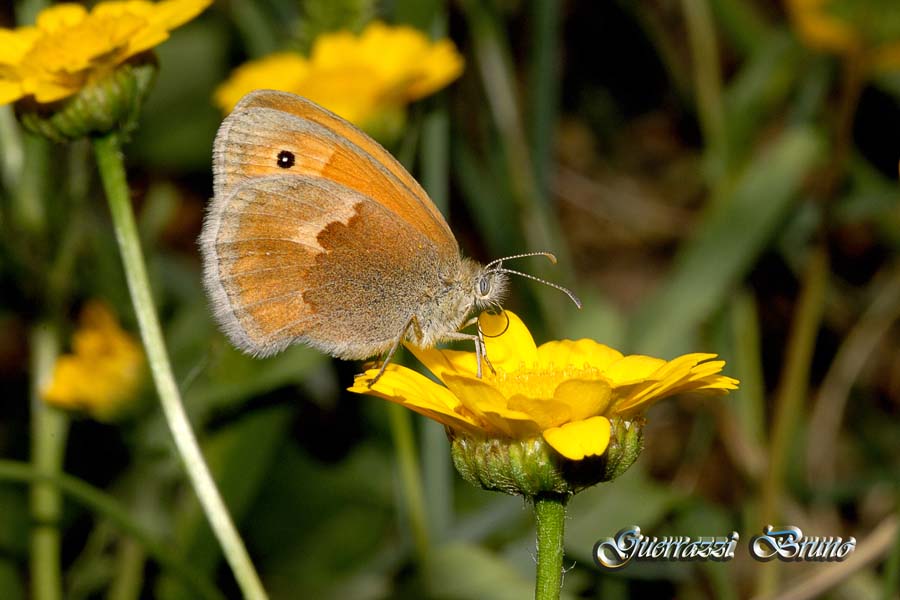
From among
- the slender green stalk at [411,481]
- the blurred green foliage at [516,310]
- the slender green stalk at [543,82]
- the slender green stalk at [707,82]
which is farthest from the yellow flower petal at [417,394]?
the slender green stalk at [707,82]

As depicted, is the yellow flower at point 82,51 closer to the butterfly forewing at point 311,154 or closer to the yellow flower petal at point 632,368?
the butterfly forewing at point 311,154

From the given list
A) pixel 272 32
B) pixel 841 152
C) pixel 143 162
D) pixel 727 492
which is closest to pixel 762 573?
pixel 727 492

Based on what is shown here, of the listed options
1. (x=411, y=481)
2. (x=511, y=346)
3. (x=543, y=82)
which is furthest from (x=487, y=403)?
(x=543, y=82)

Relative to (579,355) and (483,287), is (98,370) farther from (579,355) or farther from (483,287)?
(579,355)

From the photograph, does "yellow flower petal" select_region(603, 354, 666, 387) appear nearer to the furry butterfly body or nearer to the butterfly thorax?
the furry butterfly body

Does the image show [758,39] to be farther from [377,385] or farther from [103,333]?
[377,385]
